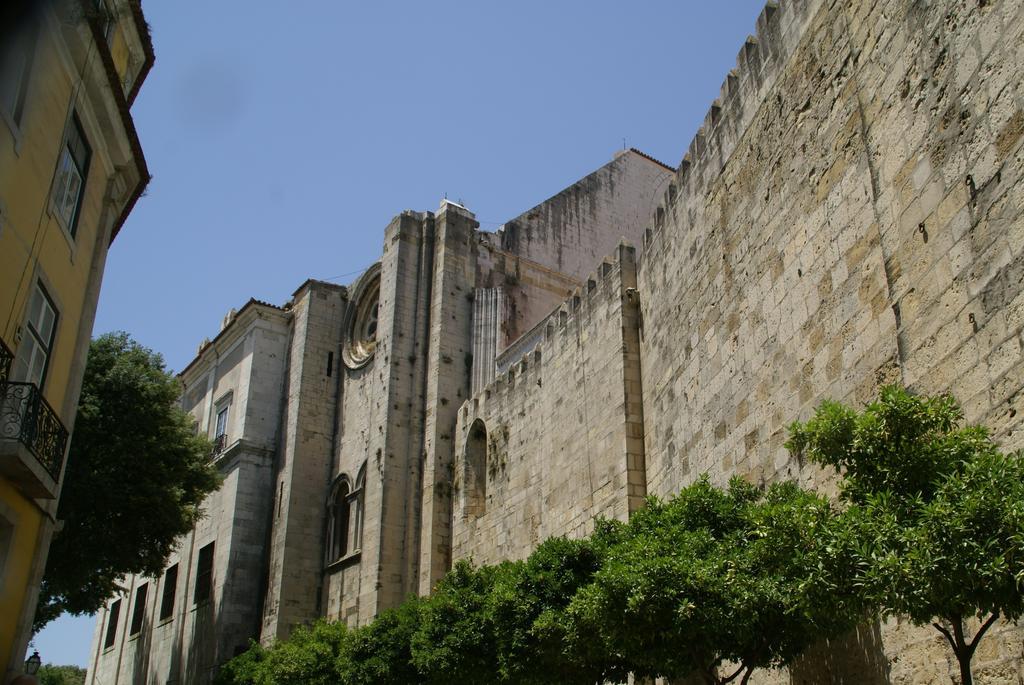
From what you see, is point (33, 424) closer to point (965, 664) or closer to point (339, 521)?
point (965, 664)

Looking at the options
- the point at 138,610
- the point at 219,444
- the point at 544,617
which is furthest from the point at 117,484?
the point at 138,610

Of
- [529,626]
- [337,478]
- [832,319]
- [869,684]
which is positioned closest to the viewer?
[869,684]

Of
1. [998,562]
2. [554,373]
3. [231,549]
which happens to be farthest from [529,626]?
[231,549]

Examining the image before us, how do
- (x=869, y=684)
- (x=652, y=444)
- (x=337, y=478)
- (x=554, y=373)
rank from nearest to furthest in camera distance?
(x=869, y=684), (x=652, y=444), (x=554, y=373), (x=337, y=478)

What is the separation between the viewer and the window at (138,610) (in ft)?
98.7

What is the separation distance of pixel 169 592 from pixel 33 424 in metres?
20.3

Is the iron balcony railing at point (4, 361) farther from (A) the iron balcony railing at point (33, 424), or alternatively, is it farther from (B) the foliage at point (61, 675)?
(B) the foliage at point (61, 675)

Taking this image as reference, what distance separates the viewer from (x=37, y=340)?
10875 mm

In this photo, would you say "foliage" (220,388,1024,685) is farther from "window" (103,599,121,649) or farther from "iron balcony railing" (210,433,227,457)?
"window" (103,599,121,649)

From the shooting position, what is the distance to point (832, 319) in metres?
9.13

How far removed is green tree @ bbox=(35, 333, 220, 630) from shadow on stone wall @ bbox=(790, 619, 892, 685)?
47.3ft

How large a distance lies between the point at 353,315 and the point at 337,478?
4696 mm

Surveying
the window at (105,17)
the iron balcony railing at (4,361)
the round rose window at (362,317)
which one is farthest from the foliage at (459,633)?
the round rose window at (362,317)

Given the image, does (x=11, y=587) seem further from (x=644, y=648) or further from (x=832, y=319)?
(x=832, y=319)
